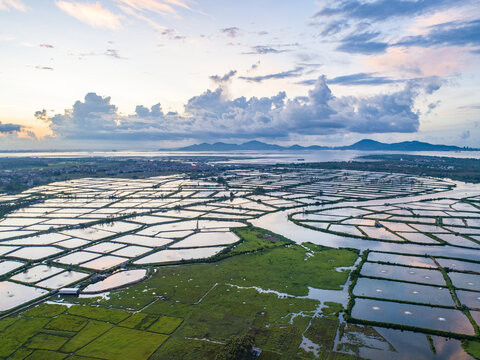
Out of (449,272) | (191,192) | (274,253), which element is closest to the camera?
(449,272)

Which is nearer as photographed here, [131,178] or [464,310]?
[464,310]

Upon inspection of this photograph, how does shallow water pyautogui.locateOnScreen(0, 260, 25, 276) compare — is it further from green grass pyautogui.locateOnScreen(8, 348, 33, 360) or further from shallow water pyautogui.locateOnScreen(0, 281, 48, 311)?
green grass pyautogui.locateOnScreen(8, 348, 33, 360)

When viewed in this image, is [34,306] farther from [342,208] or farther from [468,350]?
[342,208]

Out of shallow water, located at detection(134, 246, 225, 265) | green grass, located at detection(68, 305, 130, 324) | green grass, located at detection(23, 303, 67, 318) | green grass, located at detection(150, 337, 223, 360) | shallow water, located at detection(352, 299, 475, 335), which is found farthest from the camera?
shallow water, located at detection(134, 246, 225, 265)

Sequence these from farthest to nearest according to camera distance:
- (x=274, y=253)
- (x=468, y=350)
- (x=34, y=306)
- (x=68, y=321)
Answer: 1. (x=274, y=253)
2. (x=34, y=306)
3. (x=68, y=321)
4. (x=468, y=350)

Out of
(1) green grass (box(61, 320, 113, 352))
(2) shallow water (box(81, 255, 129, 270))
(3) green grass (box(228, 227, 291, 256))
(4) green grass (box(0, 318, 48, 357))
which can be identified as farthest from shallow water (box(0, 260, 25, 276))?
(3) green grass (box(228, 227, 291, 256))

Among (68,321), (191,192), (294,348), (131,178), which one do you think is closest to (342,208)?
(191,192)

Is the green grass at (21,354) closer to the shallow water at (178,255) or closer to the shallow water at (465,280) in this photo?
the shallow water at (178,255)
